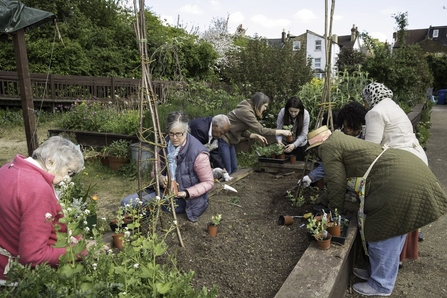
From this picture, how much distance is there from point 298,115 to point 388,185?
293 centimetres

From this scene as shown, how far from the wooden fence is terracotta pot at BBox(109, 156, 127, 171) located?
200 inches

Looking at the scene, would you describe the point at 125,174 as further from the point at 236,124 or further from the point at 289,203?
the point at 289,203

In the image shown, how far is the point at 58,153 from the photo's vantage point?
6.60 ft

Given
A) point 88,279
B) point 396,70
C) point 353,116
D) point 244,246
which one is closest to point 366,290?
point 244,246

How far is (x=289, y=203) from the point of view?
12.7 ft

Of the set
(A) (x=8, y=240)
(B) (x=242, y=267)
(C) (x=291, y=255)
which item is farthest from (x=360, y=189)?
(A) (x=8, y=240)

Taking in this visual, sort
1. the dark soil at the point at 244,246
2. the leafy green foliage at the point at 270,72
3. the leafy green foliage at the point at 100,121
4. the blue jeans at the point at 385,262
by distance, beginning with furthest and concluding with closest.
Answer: the leafy green foliage at the point at 270,72 → the leafy green foliage at the point at 100,121 → the blue jeans at the point at 385,262 → the dark soil at the point at 244,246

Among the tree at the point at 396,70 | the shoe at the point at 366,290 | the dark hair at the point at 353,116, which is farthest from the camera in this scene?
the tree at the point at 396,70

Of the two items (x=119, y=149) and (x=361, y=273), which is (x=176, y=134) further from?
(x=119, y=149)

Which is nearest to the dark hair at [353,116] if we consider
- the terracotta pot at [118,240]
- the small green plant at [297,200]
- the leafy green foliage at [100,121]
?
the small green plant at [297,200]

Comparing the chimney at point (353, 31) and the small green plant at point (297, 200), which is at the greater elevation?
the chimney at point (353, 31)

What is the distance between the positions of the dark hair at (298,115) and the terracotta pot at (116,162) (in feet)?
8.82

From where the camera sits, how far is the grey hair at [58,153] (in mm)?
2002

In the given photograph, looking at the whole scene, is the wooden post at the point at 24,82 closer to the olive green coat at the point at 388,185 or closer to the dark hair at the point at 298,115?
the dark hair at the point at 298,115
